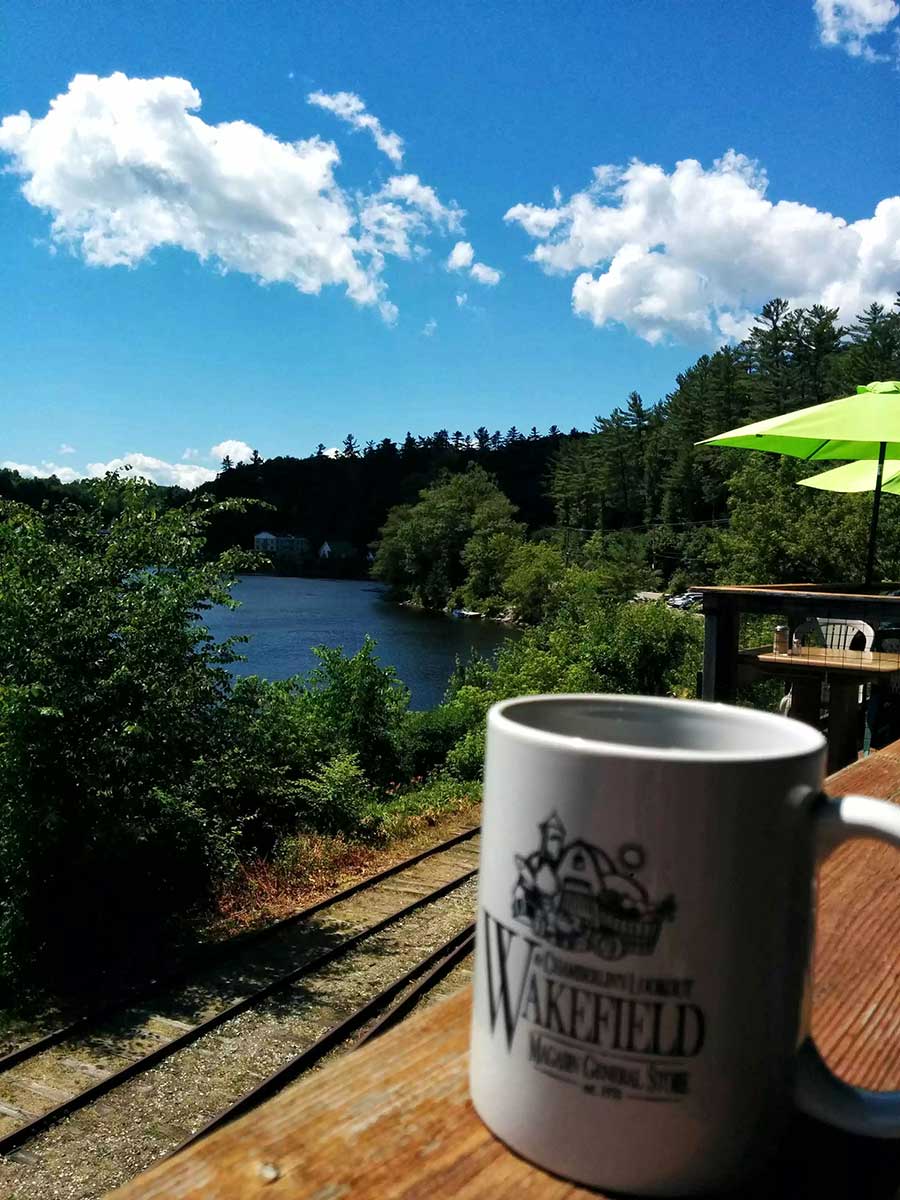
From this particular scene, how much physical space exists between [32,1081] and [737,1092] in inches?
288

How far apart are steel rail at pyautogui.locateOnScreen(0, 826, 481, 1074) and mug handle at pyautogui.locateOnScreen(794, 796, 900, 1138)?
750 centimetres

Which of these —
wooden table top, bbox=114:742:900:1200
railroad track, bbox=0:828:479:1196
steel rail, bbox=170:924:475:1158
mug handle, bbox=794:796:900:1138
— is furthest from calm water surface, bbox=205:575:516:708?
mug handle, bbox=794:796:900:1138

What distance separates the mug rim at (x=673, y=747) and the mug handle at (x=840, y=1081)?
0.12 ft

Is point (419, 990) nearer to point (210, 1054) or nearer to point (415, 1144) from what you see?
point (210, 1054)

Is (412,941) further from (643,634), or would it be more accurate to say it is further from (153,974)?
(643,634)

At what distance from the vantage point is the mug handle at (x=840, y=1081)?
51 cm

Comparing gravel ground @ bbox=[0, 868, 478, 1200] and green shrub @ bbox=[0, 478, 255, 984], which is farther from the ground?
green shrub @ bbox=[0, 478, 255, 984]

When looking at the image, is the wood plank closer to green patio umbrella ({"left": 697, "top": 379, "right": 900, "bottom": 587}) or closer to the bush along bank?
green patio umbrella ({"left": 697, "top": 379, "right": 900, "bottom": 587})

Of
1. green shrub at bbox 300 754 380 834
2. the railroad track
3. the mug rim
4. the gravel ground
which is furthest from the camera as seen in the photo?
green shrub at bbox 300 754 380 834

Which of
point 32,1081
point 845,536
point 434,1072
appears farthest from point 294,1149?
point 845,536

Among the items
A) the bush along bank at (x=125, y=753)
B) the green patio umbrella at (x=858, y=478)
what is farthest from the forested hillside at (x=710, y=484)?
the green patio umbrella at (x=858, y=478)

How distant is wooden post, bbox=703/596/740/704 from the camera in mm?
4617

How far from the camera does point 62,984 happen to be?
8.23m

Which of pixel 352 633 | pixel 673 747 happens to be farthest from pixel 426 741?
pixel 352 633
